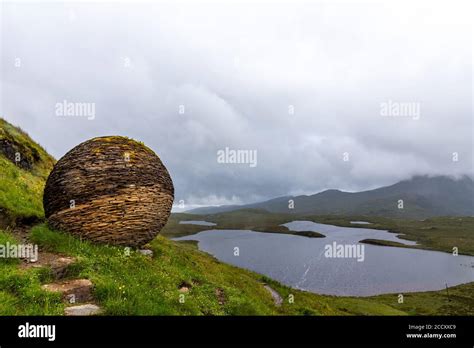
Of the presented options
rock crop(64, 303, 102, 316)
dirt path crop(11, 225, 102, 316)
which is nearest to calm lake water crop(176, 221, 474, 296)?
dirt path crop(11, 225, 102, 316)

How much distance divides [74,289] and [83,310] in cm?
130

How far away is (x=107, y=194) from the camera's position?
14008 millimetres

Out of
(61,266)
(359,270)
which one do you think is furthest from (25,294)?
(359,270)

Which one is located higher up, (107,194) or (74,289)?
(107,194)

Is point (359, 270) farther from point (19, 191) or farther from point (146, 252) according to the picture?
point (19, 191)

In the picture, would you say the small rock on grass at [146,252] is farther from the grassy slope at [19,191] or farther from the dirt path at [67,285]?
the grassy slope at [19,191]

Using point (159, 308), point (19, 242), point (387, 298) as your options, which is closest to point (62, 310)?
point (159, 308)

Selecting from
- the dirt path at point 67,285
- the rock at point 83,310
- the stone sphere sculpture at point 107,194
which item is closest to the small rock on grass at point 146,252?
the stone sphere sculpture at point 107,194

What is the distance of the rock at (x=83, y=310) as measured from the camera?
26.5ft

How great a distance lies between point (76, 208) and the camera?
45.2 ft

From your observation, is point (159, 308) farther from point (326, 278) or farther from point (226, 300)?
point (326, 278)

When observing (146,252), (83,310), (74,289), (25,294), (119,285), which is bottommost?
(83,310)

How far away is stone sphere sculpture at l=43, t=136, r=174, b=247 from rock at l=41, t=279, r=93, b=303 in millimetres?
4051

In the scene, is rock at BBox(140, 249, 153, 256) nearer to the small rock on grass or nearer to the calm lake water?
the small rock on grass
